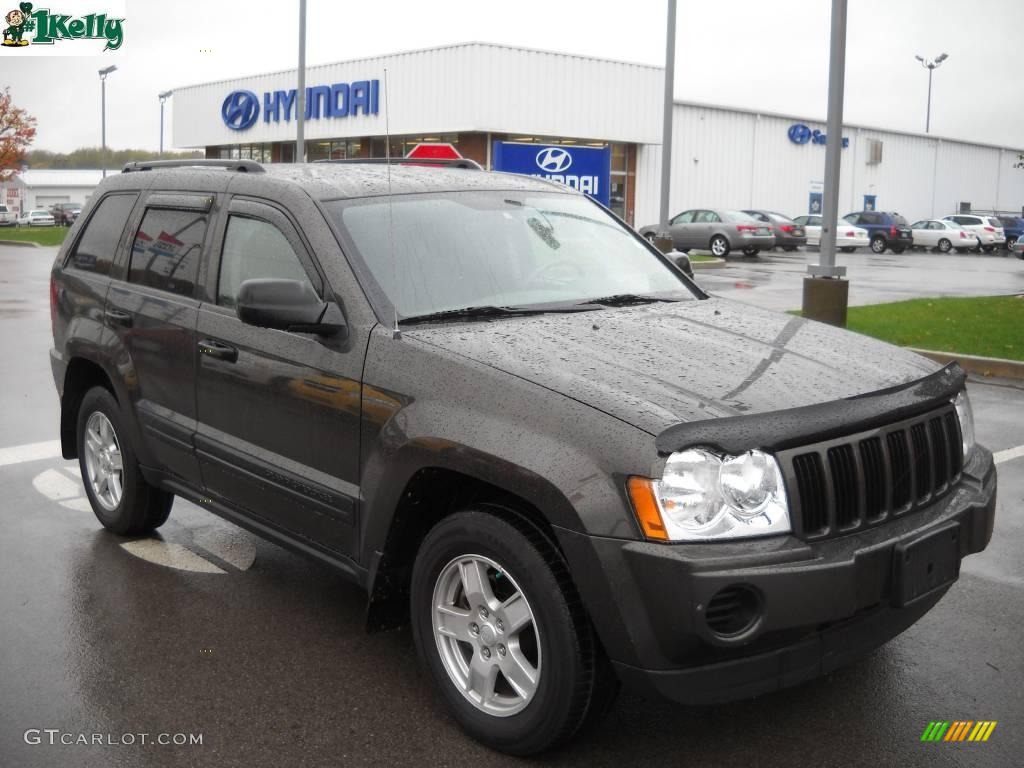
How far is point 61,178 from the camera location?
120 meters

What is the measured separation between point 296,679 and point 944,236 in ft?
150

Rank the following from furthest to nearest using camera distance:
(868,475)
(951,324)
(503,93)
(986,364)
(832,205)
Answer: (503,93) → (951,324) → (832,205) → (986,364) → (868,475)

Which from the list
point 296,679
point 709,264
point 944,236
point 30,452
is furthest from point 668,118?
point 944,236

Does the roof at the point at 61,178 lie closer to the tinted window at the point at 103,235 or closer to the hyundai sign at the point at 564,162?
the hyundai sign at the point at 564,162

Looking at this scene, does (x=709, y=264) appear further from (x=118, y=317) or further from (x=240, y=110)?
(x=118, y=317)

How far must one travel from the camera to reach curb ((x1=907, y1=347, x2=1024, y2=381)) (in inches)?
415

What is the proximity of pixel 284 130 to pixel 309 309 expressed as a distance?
142 ft

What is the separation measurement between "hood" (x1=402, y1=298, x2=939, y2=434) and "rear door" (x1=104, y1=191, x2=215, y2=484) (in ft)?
4.77

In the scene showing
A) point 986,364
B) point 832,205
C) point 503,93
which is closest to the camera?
point 986,364

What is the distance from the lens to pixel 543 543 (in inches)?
129

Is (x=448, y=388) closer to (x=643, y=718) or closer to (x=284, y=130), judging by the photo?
(x=643, y=718)
